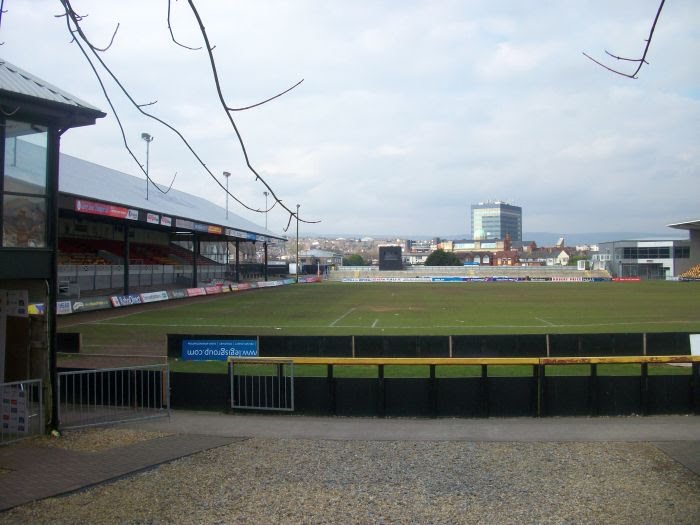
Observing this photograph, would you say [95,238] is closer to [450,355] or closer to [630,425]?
[450,355]

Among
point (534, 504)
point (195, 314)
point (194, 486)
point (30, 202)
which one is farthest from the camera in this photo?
point (195, 314)

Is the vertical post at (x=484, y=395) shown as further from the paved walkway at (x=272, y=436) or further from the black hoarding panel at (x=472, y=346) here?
the black hoarding panel at (x=472, y=346)

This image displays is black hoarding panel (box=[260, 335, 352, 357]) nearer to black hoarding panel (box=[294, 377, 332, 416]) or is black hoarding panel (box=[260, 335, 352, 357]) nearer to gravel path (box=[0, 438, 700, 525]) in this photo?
black hoarding panel (box=[294, 377, 332, 416])

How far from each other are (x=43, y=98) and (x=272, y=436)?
647 centimetres

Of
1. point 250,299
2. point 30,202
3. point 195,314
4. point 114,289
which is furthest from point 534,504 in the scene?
point 250,299

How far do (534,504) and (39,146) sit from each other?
9265 millimetres

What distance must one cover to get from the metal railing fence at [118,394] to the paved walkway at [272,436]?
0.47 metres

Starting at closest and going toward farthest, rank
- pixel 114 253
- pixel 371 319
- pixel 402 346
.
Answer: pixel 402 346, pixel 371 319, pixel 114 253

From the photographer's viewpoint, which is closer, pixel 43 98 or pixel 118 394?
pixel 43 98

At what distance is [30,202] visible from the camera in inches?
414

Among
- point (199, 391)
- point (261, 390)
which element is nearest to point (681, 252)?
point (261, 390)

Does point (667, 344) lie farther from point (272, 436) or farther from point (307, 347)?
point (272, 436)

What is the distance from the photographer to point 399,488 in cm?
761

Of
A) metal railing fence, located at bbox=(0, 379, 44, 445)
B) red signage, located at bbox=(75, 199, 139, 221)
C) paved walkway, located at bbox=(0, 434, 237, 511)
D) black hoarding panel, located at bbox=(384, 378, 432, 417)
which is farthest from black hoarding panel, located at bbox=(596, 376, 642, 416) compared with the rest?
red signage, located at bbox=(75, 199, 139, 221)
